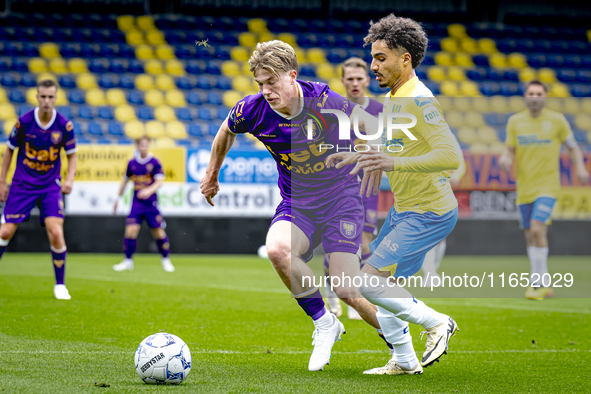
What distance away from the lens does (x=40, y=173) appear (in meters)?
6.85

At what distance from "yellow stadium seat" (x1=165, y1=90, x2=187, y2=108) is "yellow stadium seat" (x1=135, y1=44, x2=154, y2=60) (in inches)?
48.7

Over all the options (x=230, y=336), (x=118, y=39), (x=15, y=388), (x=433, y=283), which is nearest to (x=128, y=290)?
(x=230, y=336)

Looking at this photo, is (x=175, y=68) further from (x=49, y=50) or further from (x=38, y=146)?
(x=38, y=146)

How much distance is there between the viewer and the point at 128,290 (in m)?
7.75

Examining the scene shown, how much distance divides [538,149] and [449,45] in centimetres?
1020

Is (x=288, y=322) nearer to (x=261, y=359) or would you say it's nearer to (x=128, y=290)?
(x=261, y=359)

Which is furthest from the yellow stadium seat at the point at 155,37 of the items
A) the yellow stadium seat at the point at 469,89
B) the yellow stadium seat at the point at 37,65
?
the yellow stadium seat at the point at 469,89

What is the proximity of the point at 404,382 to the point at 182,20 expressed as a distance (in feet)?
49.1

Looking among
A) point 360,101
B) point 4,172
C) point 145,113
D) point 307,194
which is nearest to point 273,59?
point 307,194

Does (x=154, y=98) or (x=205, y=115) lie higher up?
(x=154, y=98)

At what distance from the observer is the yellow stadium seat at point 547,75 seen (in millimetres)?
17062

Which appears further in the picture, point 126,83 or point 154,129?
point 126,83

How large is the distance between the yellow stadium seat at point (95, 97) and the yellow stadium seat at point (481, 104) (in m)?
8.59

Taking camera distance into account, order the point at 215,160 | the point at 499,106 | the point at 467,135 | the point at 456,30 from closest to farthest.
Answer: the point at 215,160, the point at 467,135, the point at 499,106, the point at 456,30
